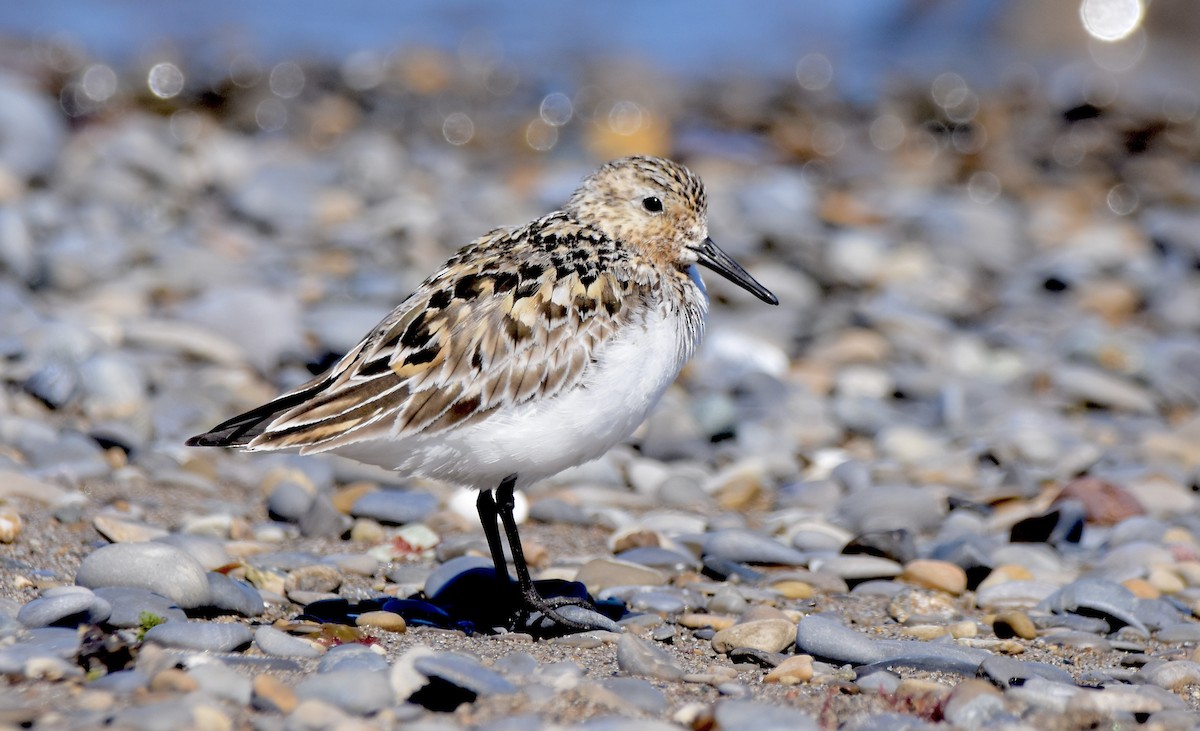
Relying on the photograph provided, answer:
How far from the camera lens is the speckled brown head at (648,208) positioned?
15.8 ft

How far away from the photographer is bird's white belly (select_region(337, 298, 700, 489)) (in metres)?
4.23

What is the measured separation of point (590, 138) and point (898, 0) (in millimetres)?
8514

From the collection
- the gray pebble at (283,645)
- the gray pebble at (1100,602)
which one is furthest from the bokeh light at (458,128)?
the gray pebble at (283,645)

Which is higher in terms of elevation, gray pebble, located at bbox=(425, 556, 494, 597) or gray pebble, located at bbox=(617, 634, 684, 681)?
gray pebble, located at bbox=(617, 634, 684, 681)

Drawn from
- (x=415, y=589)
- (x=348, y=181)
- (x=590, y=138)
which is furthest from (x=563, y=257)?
(x=590, y=138)

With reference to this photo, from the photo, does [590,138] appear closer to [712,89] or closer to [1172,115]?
[712,89]

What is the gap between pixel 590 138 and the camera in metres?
15.0

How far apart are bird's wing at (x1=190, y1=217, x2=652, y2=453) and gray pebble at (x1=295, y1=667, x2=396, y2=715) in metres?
0.92

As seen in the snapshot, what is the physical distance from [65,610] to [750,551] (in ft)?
8.34

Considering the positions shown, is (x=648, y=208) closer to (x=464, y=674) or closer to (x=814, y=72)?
(x=464, y=674)

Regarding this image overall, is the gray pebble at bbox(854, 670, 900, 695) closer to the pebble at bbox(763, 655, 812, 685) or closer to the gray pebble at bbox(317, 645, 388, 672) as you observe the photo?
the pebble at bbox(763, 655, 812, 685)

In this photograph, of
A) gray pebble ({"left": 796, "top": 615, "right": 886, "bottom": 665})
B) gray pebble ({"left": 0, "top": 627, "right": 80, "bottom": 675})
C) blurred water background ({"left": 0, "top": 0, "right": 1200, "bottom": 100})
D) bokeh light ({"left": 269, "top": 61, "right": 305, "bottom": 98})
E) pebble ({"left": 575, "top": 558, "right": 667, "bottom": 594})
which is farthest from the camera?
blurred water background ({"left": 0, "top": 0, "right": 1200, "bottom": 100})

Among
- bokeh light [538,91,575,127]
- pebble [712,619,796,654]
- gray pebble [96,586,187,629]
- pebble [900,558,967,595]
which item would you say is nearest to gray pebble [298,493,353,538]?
gray pebble [96,586,187,629]

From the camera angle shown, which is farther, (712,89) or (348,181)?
(712,89)
